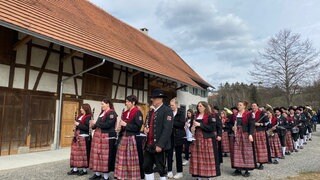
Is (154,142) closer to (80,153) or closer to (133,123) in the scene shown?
(133,123)

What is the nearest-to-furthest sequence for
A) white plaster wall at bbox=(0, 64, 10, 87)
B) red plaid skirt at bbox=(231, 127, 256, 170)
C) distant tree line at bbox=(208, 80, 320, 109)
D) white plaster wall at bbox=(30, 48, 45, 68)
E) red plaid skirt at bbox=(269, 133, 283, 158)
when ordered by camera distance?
red plaid skirt at bbox=(231, 127, 256, 170)
white plaster wall at bbox=(0, 64, 10, 87)
red plaid skirt at bbox=(269, 133, 283, 158)
white plaster wall at bbox=(30, 48, 45, 68)
distant tree line at bbox=(208, 80, 320, 109)

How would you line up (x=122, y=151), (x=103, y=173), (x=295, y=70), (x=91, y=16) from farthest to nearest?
(x=295, y=70) < (x=91, y=16) < (x=103, y=173) < (x=122, y=151)

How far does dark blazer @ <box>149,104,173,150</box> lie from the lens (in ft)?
15.3

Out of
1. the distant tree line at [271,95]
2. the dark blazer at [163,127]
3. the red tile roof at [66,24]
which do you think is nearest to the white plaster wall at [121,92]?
the red tile roof at [66,24]

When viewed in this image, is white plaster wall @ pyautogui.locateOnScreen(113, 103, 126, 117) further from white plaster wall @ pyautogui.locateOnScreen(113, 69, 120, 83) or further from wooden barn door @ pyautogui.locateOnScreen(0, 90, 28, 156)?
→ wooden barn door @ pyautogui.locateOnScreen(0, 90, 28, 156)

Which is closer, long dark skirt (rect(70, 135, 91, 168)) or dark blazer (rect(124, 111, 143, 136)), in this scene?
dark blazer (rect(124, 111, 143, 136))

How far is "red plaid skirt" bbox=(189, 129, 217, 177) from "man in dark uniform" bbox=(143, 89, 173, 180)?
4.06 ft

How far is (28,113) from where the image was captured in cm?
941

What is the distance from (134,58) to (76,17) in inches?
118

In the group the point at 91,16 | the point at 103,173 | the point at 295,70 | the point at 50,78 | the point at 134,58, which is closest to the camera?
the point at 103,173

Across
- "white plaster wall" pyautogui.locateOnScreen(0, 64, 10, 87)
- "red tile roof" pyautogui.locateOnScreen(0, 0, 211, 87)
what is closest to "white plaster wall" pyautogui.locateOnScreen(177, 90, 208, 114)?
"red tile roof" pyautogui.locateOnScreen(0, 0, 211, 87)

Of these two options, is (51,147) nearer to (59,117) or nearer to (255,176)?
(59,117)

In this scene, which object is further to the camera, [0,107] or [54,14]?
[54,14]

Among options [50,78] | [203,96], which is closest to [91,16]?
[50,78]
